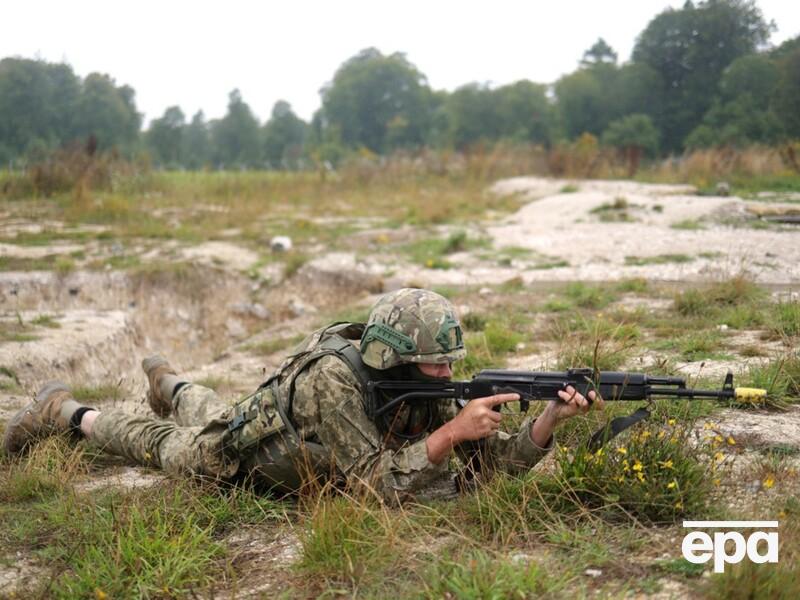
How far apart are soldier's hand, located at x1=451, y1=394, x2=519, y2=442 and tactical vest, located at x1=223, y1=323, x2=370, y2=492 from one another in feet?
1.62

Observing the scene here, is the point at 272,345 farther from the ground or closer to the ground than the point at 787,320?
closer to the ground

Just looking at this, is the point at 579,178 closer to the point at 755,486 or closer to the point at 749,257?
the point at 749,257

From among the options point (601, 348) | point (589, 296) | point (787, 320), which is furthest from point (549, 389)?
point (589, 296)

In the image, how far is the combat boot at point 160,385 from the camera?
5012mm

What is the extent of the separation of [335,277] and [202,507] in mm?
6626

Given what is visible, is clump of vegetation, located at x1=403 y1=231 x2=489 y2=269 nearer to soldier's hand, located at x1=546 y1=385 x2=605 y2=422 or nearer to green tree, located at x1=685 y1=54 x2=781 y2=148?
green tree, located at x1=685 y1=54 x2=781 y2=148

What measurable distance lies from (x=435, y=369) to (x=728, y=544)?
4.61 feet

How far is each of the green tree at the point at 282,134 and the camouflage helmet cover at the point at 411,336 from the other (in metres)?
43.6

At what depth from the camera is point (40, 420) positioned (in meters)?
4.53

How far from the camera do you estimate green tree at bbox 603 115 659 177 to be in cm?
1878

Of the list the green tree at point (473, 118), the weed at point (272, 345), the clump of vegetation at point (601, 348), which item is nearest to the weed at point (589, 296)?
the clump of vegetation at point (601, 348)

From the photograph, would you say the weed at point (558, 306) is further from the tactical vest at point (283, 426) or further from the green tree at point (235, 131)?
the green tree at point (235, 131)

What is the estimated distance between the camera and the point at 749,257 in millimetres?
7875

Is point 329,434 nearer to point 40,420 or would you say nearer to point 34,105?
point 40,420
